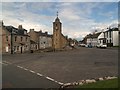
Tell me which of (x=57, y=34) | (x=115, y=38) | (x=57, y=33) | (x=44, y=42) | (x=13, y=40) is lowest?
(x=44, y=42)

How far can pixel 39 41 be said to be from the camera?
96.4 m

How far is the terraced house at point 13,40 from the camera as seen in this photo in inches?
2410

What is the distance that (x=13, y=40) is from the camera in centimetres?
6400

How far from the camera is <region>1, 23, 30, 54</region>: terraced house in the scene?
61.2 meters

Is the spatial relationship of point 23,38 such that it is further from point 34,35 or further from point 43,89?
point 43,89

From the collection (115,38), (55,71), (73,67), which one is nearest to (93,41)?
(115,38)

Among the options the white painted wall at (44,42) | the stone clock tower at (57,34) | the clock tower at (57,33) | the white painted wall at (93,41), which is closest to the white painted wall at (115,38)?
the stone clock tower at (57,34)

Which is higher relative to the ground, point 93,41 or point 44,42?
point 93,41

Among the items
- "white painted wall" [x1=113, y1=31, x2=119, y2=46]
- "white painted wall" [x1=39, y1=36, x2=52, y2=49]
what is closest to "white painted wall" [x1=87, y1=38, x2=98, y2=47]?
"white painted wall" [x1=113, y1=31, x2=119, y2=46]

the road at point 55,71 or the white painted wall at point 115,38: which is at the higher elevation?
the white painted wall at point 115,38

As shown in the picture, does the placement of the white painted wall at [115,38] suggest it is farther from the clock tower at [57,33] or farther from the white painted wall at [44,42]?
the white painted wall at [44,42]

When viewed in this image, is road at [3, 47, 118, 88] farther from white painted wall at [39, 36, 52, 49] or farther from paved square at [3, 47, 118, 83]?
white painted wall at [39, 36, 52, 49]

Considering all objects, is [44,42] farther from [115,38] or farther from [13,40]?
[13,40]

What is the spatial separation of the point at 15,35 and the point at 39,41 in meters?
31.6
